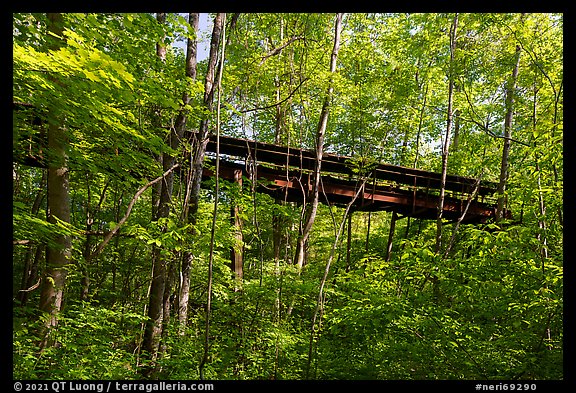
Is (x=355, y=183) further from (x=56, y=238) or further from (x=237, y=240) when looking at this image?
(x=56, y=238)

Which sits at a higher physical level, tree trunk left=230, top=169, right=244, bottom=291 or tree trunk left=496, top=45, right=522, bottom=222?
tree trunk left=496, top=45, right=522, bottom=222

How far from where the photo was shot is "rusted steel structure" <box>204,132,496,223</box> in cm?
867

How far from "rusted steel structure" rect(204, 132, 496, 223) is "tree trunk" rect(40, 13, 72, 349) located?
11.7 feet

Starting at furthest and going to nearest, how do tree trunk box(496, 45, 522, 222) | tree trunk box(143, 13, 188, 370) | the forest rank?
tree trunk box(496, 45, 522, 222) < tree trunk box(143, 13, 188, 370) < the forest

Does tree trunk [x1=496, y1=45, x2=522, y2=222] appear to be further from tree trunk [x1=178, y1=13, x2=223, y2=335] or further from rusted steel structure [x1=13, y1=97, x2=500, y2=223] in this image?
tree trunk [x1=178, y1=13, x2=223, y2=335]

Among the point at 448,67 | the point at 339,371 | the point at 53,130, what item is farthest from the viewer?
the point at 448,67

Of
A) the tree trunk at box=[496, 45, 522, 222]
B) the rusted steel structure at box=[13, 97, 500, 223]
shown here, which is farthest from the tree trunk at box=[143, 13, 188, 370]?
the tree trunk at box=[496, 45, 522, 222]

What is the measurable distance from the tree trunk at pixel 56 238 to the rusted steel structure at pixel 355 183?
3.56 meters

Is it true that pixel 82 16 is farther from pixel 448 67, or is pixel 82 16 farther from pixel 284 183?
pixel 448 67

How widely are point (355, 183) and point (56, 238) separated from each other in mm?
7558

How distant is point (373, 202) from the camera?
991 centimetres

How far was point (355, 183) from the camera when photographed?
390 inches

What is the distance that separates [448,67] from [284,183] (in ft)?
15.4
